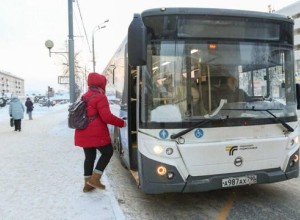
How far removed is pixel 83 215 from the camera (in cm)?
507

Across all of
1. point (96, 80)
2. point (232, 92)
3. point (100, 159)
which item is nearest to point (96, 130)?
point (100, 159)

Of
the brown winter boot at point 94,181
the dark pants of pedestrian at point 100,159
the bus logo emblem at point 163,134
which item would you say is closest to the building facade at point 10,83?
the dark pants of pedestrian at point 100,159

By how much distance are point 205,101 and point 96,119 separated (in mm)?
1801

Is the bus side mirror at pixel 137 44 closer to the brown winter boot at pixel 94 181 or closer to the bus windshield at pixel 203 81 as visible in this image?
the bus windshield at pixel 203 81

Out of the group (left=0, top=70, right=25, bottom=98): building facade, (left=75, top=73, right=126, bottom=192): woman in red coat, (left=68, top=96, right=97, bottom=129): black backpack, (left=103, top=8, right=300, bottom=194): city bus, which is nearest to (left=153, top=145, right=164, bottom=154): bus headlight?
(left=103, top=8, right=300, bottom=194): city bus

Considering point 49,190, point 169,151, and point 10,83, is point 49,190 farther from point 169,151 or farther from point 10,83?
point 10,83

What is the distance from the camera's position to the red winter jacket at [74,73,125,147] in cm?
588

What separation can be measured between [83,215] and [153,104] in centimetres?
172

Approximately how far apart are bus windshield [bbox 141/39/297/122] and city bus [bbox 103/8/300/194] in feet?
0.04

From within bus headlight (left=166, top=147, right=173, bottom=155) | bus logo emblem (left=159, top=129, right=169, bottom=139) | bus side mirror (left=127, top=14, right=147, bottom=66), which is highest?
bus side mirror (left=127, top=14, right=147, bottom=66)

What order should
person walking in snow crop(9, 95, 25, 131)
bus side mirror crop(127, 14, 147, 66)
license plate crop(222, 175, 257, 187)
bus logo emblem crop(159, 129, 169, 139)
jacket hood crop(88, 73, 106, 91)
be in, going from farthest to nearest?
person walking in snow crop(9, 95, 25, 131)
jacket hood crop(88, 73, 106, 91)
license plate crop(222, 175, 257, 187)
bus logo emblem crop(159, 129, 169, 139)
bus side mirror crop(127, 14, 147, 66)

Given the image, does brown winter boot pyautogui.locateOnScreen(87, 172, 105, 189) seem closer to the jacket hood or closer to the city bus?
the city bus

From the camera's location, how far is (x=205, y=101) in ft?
16.6

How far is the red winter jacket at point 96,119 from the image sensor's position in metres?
5.88
